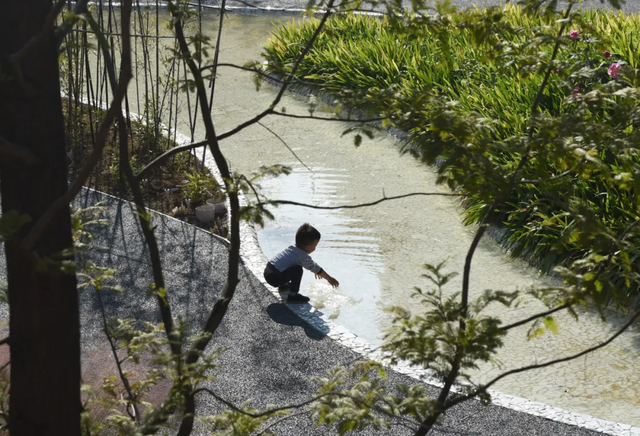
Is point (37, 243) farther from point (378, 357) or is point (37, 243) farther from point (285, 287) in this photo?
point (285, 287)

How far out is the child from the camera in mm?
5668

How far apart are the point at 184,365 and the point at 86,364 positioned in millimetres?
2888

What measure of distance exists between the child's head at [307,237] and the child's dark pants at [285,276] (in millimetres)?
172

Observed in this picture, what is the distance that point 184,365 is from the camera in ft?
7.29

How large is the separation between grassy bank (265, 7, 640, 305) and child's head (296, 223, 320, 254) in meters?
1.01

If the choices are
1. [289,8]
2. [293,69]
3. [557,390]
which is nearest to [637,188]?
[293,69]

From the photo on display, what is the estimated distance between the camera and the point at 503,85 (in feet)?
27.5

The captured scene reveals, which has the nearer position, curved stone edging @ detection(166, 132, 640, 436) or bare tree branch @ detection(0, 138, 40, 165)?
bare tree branch @ detection(0, 138, 40, 165)

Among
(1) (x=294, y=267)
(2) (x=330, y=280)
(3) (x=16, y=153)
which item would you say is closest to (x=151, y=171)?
(1) (x=294, y=267)

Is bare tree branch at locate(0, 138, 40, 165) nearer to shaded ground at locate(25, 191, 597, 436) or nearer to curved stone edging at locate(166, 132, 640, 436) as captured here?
curved stone edging at locate(166, 132, 640, 436)

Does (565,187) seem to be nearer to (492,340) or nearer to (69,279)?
(492,340)

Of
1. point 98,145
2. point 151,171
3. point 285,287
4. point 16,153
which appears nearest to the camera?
point 98,145

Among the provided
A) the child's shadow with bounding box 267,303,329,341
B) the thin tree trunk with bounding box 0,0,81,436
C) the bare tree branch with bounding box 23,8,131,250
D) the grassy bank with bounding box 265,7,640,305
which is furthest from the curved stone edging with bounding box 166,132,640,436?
the bare tree branch with bounding box 23,8,131,250

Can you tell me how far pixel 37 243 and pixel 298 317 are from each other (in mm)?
3346
